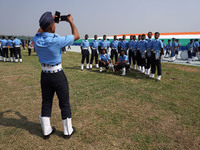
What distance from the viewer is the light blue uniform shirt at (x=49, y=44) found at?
7.30ft

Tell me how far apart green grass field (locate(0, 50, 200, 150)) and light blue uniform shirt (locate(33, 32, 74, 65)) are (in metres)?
1.69

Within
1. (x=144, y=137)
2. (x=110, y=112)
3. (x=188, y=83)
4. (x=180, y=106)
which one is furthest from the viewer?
(x=188, y=83)

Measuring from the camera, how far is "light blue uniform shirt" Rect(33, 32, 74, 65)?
2.23 meters

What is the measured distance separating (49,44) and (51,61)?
1.06 ft

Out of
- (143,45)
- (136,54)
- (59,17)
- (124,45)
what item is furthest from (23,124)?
(124,45)

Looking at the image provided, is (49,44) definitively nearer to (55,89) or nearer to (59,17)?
(59,17)

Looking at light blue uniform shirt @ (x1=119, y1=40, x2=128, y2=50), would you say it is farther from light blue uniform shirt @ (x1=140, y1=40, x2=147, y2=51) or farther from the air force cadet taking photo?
the air force cadet taking photo

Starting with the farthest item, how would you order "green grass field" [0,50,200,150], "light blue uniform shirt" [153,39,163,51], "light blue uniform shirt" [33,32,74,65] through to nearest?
"light blue uniform shirt" [153,39,163,51] < "green grass field" [0,50,200,150] < "light blue uniform shirt" [33,32,74,65]

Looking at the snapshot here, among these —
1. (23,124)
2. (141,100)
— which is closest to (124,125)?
(141,100)

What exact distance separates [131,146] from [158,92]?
10.5ft

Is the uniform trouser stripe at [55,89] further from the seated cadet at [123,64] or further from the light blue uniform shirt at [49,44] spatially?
the seated cadet at [123,64]

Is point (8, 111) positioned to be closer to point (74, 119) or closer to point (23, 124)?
point (23, 124)

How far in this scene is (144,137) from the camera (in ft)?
9.21

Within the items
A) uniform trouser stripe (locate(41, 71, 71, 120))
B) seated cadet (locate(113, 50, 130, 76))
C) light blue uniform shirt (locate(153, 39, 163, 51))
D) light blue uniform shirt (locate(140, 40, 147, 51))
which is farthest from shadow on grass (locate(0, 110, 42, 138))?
light blue uniform shirt (locate(140, 40, 147, 51))
